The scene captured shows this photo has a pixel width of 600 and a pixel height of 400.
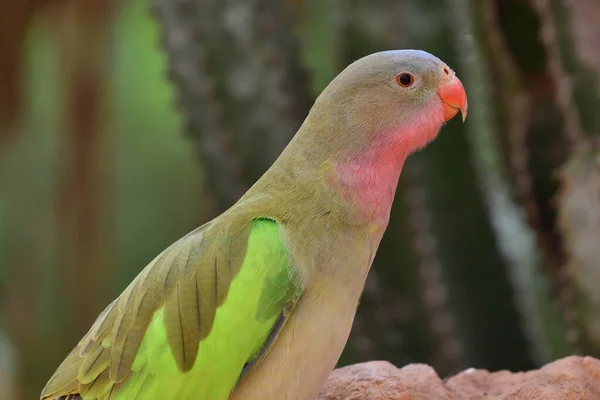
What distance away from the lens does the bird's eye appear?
159 cm

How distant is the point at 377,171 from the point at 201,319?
44 cm

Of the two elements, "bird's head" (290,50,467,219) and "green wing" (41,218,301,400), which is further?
"bird's head" (290,50,467,219)

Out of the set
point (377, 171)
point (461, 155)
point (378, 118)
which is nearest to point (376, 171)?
point (377, 171)

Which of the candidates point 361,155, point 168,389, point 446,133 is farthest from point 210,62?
point 168,389

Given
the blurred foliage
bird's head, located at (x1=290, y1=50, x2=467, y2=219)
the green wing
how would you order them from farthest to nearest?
the blurred foliage
bird's head, located at (x1=290, y1=50, x2=467, y2=219)
the green wing

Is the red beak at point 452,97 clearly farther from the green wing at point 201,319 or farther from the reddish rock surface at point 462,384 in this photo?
the reddish rock surface at point 462,384

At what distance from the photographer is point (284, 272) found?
146cm

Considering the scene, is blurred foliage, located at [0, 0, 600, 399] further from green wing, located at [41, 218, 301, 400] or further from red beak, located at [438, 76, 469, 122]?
green wing, located at [41, 218, 301, 400]

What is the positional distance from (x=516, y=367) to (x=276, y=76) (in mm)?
1328

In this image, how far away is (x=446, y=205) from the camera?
2801 mm

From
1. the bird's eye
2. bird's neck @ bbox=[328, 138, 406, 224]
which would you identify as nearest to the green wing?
bird's neck @ bbox=[328, 138, 406, 224]

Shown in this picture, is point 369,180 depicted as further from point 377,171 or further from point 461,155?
point 461,155

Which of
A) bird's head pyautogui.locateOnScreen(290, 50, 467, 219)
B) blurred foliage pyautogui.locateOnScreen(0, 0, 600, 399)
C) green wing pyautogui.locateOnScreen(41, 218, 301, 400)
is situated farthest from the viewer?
blurred foliage pyautogui.locateOnScreen(0, 0, 600, 399)

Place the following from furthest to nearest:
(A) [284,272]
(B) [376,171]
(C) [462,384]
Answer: (C) [462,384], (B) [376,171], (A) [284,272]
